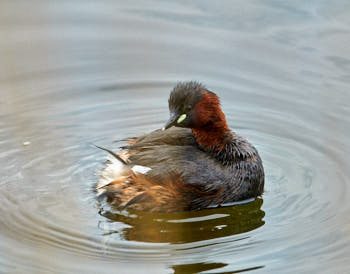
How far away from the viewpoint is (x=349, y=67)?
29.0 feet

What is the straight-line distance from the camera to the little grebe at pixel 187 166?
21.2 feet

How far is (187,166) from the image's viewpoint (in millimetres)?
6496

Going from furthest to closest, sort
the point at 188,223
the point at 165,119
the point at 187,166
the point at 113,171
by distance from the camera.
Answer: the point at 165,119 < the point at 113,171 < the point at 187,166 < the point at 188,223

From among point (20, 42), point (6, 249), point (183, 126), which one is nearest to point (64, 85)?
point (20, 42)

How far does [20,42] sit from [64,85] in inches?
46.0

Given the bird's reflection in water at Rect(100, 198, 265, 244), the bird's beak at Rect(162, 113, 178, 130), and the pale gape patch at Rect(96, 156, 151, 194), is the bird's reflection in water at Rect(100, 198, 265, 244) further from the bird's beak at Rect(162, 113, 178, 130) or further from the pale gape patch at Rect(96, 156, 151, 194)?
the bird's beak at Rect(162, 113, 178, 130)

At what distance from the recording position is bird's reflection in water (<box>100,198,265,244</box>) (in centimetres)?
617

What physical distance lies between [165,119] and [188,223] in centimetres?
199

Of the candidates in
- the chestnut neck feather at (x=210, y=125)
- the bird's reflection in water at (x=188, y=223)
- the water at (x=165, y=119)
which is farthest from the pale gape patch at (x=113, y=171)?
the chestnut neck feather at (x=210, y=125)

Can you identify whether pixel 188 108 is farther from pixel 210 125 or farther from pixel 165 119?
pixel 165 119

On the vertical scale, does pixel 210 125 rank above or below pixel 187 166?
above

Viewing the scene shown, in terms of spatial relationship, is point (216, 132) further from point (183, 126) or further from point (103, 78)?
point (103, 78)

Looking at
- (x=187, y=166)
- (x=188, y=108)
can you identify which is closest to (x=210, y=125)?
(x=188, y=108)

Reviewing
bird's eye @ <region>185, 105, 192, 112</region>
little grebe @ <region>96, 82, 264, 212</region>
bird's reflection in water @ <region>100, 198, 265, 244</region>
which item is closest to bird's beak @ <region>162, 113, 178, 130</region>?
little grebe @ <region>96, 82, 264, 212</region>
